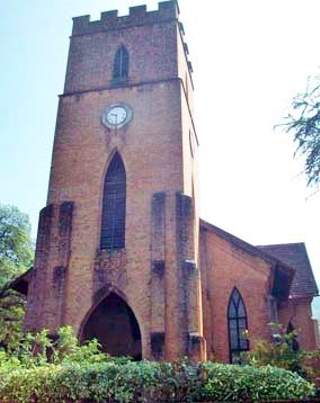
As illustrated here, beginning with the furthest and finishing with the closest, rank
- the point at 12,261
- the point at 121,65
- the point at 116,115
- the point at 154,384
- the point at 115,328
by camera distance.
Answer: the point at 12,261, the point at 121,65, the point at 116,115, the point at 115,328, the point at 154,384

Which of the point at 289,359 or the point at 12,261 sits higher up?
the point at 12,261

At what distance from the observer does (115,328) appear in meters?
20.8

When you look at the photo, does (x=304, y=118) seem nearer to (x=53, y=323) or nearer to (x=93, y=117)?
(x=53, y=323)

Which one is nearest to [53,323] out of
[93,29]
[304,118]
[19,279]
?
[19,279]

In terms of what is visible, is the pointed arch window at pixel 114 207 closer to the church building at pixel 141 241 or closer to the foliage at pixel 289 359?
the church building at pixel 141 241

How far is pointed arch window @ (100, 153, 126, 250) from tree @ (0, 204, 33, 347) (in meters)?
11.4

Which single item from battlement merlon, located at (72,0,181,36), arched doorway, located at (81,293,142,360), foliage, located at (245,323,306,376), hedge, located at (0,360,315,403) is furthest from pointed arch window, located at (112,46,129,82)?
hedge, located at (0,360,315,403)

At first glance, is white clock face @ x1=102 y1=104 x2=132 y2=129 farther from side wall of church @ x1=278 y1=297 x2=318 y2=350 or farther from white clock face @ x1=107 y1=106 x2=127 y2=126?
side wall of church @ x1=278 y1=297 x2=318 y2=350

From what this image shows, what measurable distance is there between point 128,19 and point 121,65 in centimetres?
300

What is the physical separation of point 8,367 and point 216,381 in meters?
5.54

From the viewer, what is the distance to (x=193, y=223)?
1983cm

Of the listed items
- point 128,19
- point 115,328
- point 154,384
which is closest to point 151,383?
point 154,384

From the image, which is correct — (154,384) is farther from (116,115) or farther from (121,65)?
(121,65)

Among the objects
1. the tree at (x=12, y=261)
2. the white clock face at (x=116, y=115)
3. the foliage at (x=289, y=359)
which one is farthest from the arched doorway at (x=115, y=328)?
the tree at (x=12, y=261)
